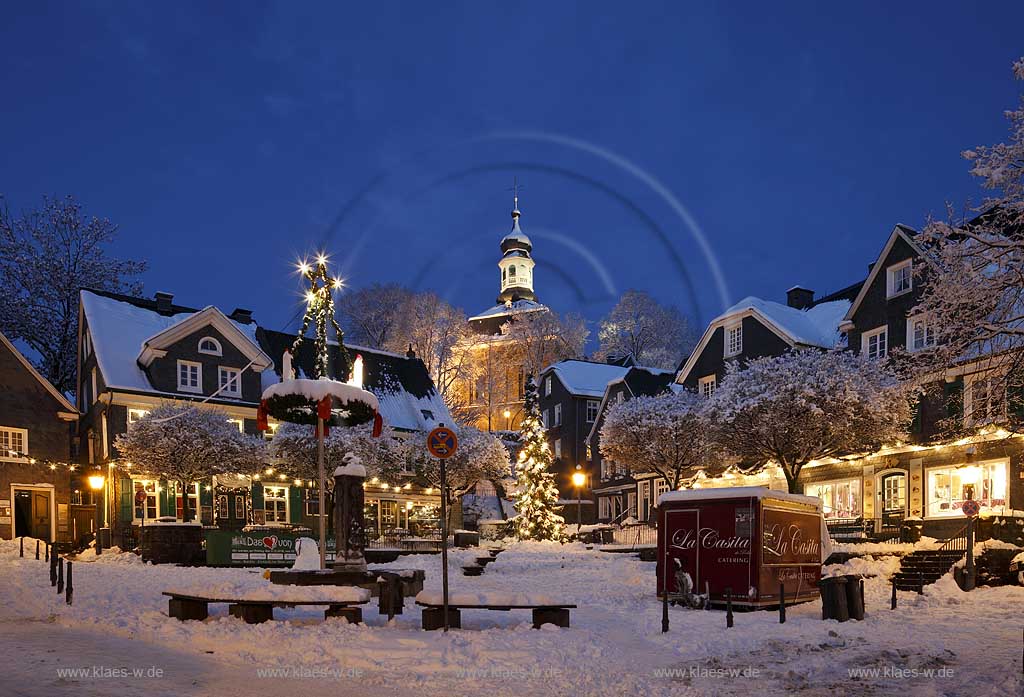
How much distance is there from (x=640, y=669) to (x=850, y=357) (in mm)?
23225

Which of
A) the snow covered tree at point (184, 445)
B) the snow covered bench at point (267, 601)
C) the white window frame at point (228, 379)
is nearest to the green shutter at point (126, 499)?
the snow covered tree at point (184, 445)

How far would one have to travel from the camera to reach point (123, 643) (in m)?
11.7

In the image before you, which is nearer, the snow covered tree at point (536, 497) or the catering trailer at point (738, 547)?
the catering trailer at point (738, 547)

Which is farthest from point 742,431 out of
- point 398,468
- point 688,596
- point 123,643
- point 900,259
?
point 123,643

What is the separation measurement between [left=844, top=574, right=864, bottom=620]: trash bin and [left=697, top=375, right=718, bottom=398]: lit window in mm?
26718

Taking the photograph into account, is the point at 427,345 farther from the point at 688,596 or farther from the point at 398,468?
the point at 688,596

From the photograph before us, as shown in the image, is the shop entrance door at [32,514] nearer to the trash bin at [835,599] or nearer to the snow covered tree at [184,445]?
the snow covered tree at [184,445]

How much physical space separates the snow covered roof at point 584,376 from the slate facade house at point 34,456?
31.8 m

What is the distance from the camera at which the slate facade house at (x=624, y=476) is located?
50344mm

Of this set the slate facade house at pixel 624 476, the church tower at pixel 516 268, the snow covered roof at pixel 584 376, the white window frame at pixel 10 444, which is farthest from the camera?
the church tower at pixel 516 268

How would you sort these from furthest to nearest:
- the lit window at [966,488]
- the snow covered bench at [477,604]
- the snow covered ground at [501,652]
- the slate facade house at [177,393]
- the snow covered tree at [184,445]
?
the slate facade house at [177,393] → the snow covered tree at [184,445] → the lit window at [966,488] → the snow covered bench at [477,604] → the snow covered ground at [501,652]

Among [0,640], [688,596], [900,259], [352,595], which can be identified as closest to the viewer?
[0,640]

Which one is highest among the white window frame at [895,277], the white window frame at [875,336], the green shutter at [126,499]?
the white window frame at [895,277]

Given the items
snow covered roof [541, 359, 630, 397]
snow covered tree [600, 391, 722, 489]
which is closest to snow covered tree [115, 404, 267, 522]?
snow covered tree [600, 391, 722, 489]
